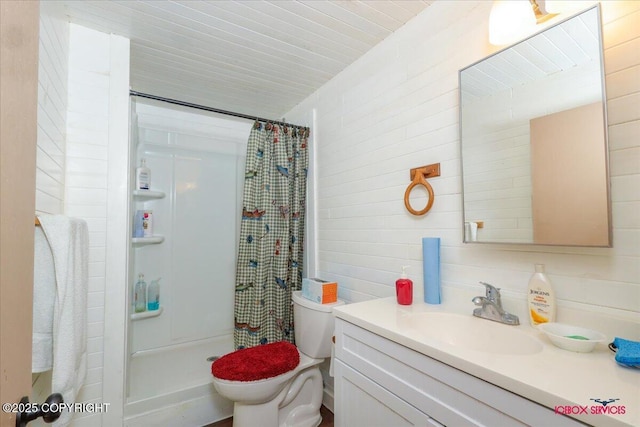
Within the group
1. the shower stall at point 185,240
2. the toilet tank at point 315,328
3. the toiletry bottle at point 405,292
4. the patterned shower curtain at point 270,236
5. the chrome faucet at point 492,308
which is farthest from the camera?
the shower stall at point 185,240

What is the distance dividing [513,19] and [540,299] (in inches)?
38.7

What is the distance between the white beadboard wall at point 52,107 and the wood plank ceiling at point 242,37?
0.63 feet

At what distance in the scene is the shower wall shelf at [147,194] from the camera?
6.86 feet

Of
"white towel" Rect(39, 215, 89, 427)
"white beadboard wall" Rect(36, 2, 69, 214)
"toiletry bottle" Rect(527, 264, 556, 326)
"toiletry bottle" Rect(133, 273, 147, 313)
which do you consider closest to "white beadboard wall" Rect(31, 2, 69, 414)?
"white beadboard wall" Rect(36, 2, 69, 214)

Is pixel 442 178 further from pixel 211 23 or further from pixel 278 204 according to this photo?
pixel 211 23

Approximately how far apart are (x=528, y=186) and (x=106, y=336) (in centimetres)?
201

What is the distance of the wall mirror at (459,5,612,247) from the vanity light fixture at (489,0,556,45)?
45 mm

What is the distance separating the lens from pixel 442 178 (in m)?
1.29

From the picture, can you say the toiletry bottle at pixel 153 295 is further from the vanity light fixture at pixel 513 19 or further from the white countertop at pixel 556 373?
the vanity light fixture at pixel 513 19

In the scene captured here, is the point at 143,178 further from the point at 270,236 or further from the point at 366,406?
the point at 366,406

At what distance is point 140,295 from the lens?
2.20 metres

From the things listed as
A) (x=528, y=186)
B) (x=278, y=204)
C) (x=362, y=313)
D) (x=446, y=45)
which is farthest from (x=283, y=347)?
(x=446, y=45)

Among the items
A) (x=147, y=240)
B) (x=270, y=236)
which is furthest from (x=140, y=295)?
(x=270, y=236)

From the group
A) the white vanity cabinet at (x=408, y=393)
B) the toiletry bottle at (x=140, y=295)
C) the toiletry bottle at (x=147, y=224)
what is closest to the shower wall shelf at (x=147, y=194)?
the toiletry bottle at (x=147, y=224)
